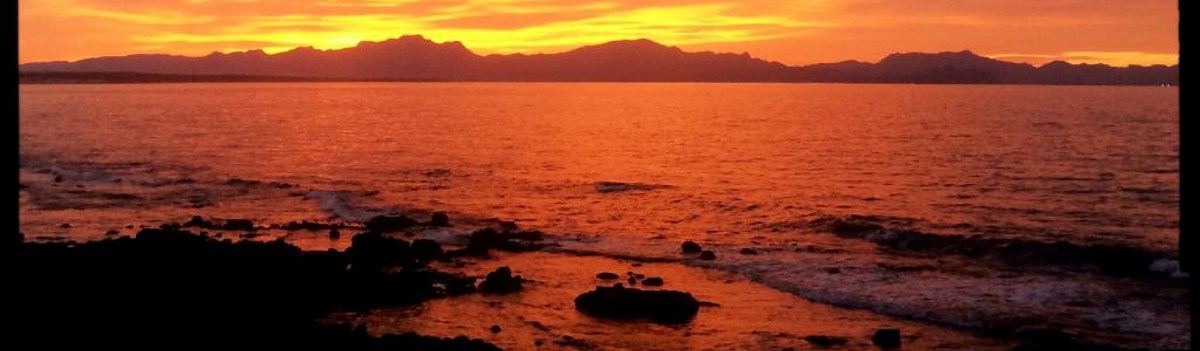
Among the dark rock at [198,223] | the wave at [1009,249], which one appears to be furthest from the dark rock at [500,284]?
the dark rock at [198,223]

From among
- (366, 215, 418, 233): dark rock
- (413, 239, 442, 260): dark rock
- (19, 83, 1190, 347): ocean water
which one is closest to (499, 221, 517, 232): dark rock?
(19, 83, 1190, 347): ocean water

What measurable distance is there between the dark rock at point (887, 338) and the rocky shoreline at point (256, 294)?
2 centimetres

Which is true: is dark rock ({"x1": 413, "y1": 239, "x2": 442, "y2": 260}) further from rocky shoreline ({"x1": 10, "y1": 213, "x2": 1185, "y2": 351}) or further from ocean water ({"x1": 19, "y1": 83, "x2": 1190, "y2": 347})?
ocean water ({"x1": 19, "y1": 83, "x2": 1190, "y2": 347})

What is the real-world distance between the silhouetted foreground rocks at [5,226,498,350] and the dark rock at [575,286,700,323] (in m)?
2.89

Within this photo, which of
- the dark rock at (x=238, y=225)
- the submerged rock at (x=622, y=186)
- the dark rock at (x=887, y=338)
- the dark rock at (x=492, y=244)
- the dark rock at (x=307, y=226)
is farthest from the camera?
the submerged rock at (x=622, y=186)

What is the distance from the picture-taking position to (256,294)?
A: 1809cm

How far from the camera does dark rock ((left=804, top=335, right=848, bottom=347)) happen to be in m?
15.9

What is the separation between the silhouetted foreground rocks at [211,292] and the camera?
44.0ft

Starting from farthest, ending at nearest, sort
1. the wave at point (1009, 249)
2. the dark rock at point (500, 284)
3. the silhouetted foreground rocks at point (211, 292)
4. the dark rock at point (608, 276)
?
the wave at point (1009, 249) → the dark rock at point (608, 276) → the dark rock at point (500, 284) → the silhouetted foreground rocks at point (211, 292)

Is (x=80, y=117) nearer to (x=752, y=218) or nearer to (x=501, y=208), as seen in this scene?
(x=501, y=208)

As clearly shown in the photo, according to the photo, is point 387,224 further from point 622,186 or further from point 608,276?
point 622,186

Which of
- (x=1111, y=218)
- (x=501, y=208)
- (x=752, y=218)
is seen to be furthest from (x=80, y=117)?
(x=1111, y=218)

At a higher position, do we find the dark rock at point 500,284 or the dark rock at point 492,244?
the dark rock at point 492,244

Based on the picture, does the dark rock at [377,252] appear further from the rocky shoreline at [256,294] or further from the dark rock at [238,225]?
the dark rock at [238,225]
